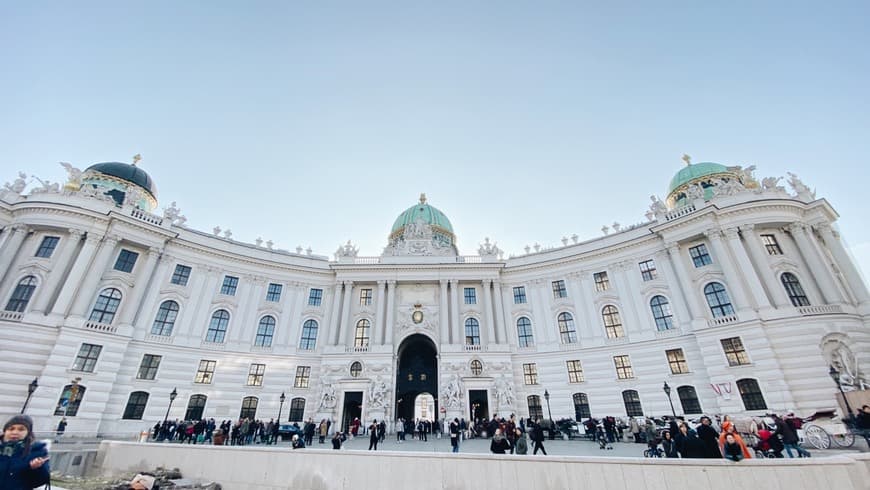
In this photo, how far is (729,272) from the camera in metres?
24.3

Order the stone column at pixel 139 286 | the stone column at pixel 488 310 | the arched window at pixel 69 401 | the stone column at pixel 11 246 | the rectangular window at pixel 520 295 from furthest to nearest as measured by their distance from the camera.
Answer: the rectangular window at pixel 520 295
the stone column at pixel 488 310
the stone column at pixel 139 286
the stone column at pixel 11 246
the arched window at pixel 69 401

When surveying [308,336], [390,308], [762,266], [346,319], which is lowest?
[308,336]

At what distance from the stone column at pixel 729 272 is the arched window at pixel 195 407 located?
1516 inches

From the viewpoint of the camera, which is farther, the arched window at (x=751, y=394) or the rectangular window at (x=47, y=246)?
the rectangular window at (x=47, y=246)

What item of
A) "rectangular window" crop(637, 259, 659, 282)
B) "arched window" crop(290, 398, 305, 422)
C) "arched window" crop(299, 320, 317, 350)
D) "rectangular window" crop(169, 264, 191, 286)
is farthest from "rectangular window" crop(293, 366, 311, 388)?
"rectangular window" crop(637, 259, 659, 282)

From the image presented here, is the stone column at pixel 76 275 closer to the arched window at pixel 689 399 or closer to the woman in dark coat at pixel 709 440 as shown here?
the woman in dark coat at pixel 709 440

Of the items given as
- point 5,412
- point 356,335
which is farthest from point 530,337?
point 5,412

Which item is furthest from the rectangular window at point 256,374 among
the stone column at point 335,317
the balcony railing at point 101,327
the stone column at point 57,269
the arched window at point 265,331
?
the stone column at point 57,269

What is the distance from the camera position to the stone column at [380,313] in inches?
1241

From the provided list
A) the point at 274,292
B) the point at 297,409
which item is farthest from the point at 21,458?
the point at 274,292

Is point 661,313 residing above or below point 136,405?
above

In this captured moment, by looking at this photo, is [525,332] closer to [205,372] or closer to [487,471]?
[487,471]

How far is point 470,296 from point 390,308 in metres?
7.80

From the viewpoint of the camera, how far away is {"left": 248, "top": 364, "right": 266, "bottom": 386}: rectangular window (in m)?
28.7
